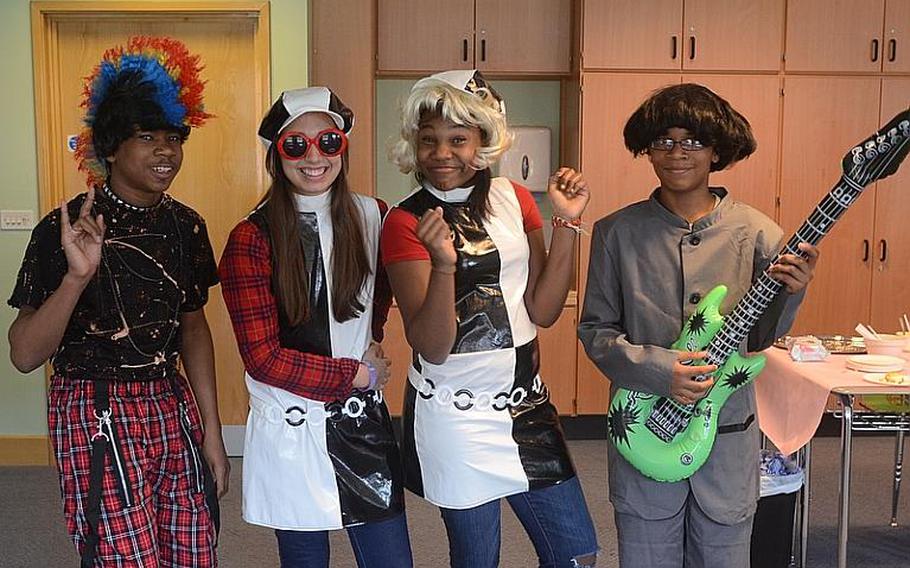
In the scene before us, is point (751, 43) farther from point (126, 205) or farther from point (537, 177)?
point (126, 205)

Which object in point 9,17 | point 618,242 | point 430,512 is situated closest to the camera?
point 618,242

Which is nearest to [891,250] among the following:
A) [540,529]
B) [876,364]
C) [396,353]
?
[876,364]

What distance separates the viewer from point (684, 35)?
4.50m

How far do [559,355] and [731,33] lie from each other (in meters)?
1.73

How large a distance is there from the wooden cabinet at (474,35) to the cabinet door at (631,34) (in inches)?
8.9

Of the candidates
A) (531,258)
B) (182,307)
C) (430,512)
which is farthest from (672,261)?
(430,512)

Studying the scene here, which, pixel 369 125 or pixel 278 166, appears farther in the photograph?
pixel 369 125

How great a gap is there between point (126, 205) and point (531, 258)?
84 cm

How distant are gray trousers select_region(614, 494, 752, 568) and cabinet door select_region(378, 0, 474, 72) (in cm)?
307

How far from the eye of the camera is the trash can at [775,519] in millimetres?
2828

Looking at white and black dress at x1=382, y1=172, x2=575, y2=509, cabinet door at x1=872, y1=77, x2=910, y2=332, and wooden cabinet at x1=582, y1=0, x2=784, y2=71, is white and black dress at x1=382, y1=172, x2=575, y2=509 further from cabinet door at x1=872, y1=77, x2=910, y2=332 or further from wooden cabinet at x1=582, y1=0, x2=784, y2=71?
cabinet door at x1=872, y1=77, x2=910, y2=332

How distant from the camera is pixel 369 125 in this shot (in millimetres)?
4500

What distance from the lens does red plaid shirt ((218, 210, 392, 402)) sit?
6.14ft

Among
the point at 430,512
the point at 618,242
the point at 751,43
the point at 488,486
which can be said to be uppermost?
the point at 751,43
